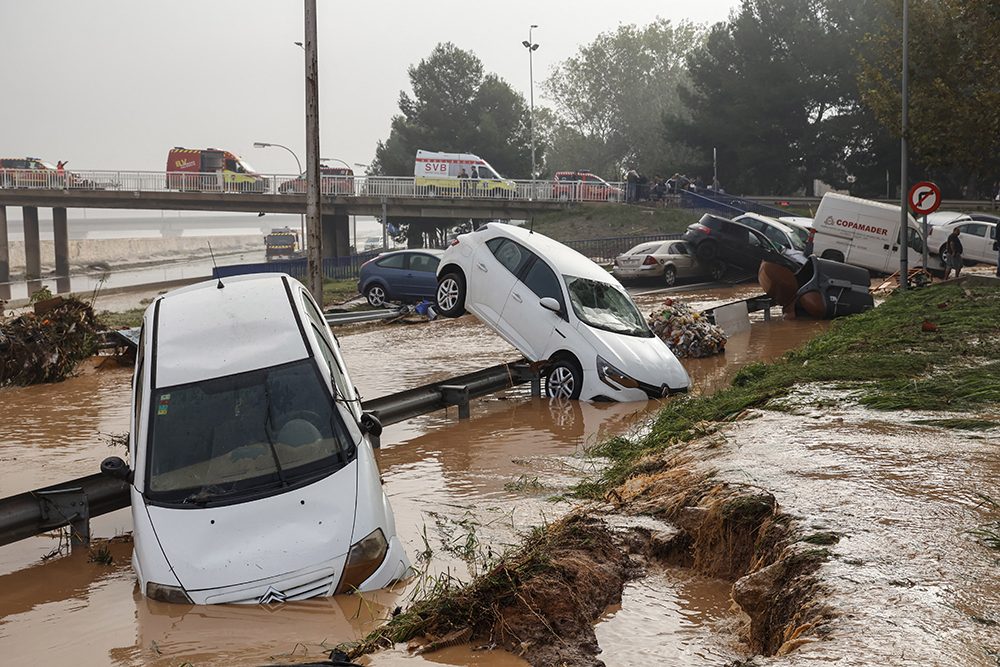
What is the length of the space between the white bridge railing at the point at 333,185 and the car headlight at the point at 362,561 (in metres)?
43.6

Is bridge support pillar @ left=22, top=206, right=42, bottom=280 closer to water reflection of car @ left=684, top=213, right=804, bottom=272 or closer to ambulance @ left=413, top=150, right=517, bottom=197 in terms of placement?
ambulance @ left=413, top=150, right=517, bottom=197

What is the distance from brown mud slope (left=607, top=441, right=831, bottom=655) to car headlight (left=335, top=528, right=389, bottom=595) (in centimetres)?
171

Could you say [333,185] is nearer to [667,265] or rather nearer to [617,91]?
[667,265]

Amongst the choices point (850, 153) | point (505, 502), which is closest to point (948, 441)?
point (505, 502)

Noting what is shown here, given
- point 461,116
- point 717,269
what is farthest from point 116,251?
point 717,269

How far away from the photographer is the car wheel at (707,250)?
26.9m

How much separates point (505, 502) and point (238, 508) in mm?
2555

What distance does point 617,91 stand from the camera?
8838 cm

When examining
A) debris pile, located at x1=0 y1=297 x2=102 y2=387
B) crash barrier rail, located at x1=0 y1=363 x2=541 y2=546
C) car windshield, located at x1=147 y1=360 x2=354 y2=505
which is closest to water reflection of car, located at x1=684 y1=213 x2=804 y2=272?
debris pile, located at x1=0 y1=297 x2=102 y2=387

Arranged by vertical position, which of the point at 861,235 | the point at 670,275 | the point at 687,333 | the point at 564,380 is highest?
the point at 861,235

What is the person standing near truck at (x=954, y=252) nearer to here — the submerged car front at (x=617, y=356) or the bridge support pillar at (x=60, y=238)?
the submerged car front at (x=617, y=356)

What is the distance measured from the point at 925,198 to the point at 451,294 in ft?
40.6

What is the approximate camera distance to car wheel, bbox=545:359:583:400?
11.7 metres

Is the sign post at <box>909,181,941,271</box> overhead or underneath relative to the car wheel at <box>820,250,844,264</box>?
overhead
